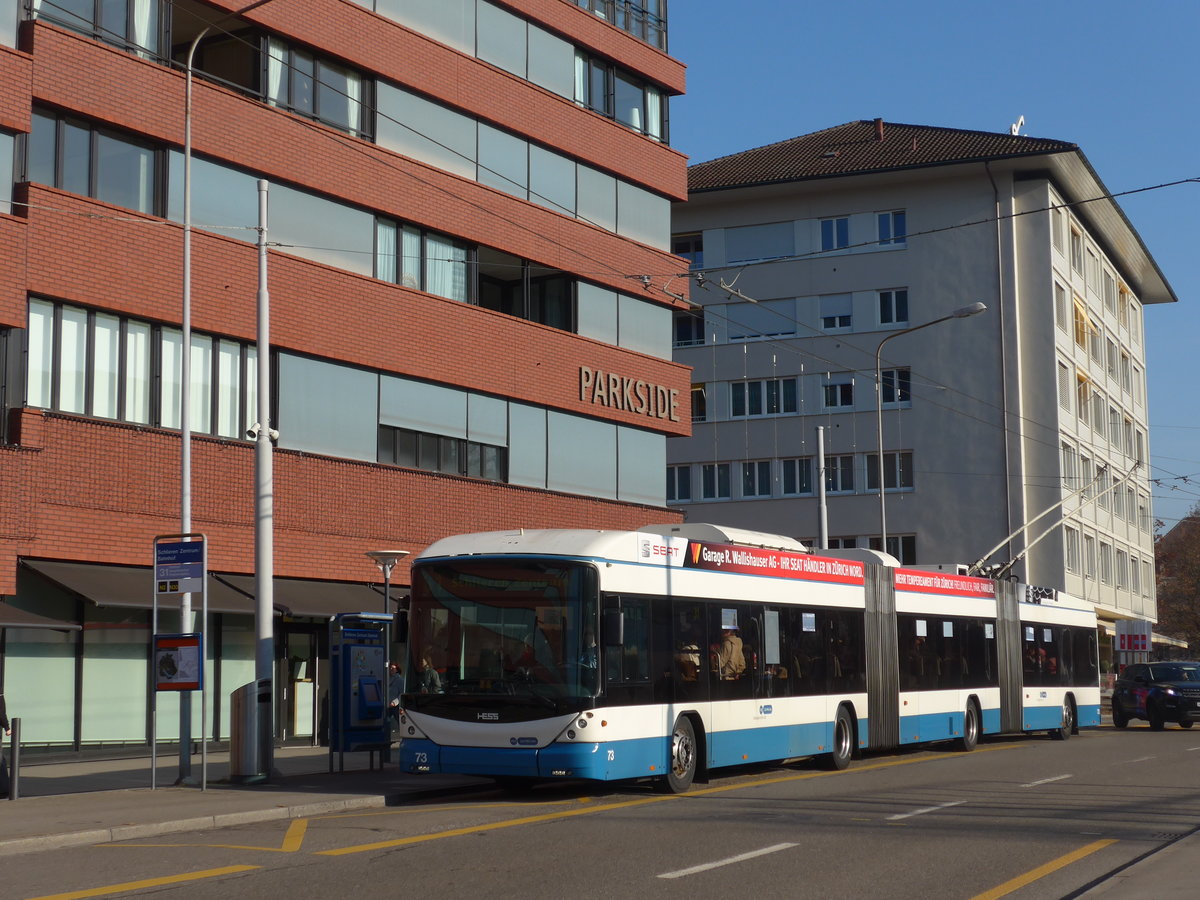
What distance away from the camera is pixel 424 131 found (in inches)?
1187

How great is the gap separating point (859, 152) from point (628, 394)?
2974 centimetres

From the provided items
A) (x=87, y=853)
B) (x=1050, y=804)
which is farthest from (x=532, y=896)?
(x=1050, y=804)

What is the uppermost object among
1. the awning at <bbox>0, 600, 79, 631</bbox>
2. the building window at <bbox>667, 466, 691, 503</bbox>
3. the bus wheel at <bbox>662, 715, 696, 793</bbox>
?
the building window at <bbox>667, 466, 691, 503</bbox>

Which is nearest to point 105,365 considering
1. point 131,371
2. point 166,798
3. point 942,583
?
point 131,371

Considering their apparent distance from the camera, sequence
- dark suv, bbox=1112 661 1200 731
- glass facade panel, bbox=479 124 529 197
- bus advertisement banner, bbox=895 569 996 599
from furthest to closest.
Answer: dark suv, bbox=1112 661 1200 731, glass facade panel, bbox=479 124 529 197, bus advertisement banner, bbox=895 569 996 599

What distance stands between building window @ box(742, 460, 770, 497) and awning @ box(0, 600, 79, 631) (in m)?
40.6

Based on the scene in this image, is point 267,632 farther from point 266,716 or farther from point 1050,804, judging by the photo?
point 1050,804

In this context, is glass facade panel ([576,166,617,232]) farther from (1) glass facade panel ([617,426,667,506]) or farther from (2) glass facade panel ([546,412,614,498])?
(1) glass facade panel ([617,426,667,506])

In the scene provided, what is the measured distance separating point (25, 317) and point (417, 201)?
9490mm

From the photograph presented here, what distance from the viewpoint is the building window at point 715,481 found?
2391 inches

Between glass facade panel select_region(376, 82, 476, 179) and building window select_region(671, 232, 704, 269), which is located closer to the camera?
glass facade panel select_region(376, 82, 476, 179)

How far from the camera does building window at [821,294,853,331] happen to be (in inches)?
2328

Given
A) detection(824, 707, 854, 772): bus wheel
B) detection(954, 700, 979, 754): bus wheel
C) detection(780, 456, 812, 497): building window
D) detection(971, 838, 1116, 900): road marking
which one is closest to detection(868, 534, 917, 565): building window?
detection(780, 456, 812, 497): building window

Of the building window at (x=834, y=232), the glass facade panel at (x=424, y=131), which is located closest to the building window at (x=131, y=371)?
the glass facade panel at (x=424, y=131)
